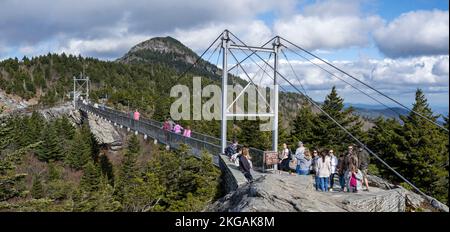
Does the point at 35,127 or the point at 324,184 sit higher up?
the point at 35,127

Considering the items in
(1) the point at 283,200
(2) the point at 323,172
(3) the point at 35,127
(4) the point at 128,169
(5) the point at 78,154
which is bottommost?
(4) the point at 128,169

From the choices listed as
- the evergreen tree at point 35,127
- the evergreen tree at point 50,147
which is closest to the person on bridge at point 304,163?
the evergreen tree at point 35,127

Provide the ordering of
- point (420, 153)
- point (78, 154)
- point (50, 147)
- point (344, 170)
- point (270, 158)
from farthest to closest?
point (50, 147), point (78, 154), point (420, 153), point (270, 158), point (344, 170)

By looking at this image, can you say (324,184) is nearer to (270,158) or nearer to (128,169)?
(270,158)

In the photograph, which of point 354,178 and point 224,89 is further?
point 224,89

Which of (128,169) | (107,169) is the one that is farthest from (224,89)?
(107,169)

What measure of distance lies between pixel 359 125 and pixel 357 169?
30.2 metres

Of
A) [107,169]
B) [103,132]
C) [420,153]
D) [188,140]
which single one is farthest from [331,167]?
[103,132]

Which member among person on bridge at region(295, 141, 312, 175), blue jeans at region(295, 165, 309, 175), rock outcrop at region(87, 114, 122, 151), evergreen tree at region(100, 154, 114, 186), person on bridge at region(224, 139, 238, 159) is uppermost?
rock outcrop at region(87, 114, 122, 151)

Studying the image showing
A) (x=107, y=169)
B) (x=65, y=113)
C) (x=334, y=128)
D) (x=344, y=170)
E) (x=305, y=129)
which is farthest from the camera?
(x=65, y=113)

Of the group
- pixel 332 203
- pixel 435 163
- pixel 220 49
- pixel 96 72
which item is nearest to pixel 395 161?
pixel 435 163

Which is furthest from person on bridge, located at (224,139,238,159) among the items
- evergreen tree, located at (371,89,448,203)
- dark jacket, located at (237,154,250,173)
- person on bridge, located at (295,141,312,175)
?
evergreen tree, located at (371,89,448,203)

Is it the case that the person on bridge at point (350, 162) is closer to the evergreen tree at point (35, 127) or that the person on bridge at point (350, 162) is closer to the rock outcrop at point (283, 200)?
the rock outcrop at point (283, 200)

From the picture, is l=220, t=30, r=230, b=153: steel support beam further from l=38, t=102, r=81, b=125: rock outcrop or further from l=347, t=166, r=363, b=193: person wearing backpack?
l=38, t=102, r=81, b=125: rock outcrop
